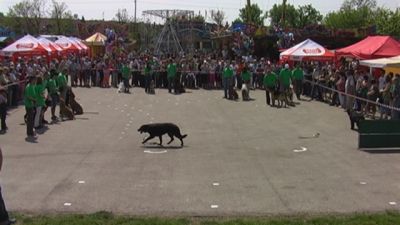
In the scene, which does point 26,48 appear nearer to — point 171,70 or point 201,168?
point 171,70

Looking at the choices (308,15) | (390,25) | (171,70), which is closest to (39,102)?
(171,70)

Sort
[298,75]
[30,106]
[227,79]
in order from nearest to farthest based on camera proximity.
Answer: [30,106]
[298,75]
[227,79]

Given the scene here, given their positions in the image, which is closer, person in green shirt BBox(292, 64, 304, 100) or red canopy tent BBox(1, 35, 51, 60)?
person in green shirt BBox(292, 64, 304, 100)

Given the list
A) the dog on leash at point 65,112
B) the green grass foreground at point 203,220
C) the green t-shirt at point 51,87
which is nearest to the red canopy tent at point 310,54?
the dog on leash at point 65,112

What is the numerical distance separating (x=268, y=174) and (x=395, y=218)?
12.4ft

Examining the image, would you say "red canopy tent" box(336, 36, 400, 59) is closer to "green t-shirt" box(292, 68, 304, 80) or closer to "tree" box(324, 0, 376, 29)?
"green t-shirt" box(292, 68, 304, 80)

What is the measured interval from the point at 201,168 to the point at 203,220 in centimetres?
415

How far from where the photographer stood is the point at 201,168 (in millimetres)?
12227

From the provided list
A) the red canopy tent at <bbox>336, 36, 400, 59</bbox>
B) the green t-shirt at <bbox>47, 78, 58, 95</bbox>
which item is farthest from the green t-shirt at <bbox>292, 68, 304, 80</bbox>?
the green t-shirt at <bbox>47, 78, 58, 95</bbox>

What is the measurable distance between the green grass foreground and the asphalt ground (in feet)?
1.49

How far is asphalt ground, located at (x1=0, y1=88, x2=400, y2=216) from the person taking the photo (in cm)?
916

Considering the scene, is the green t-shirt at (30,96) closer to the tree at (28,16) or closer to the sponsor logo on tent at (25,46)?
the sponsor logo on tent at (25,46)

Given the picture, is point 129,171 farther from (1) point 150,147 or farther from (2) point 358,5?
(2) point 358,5

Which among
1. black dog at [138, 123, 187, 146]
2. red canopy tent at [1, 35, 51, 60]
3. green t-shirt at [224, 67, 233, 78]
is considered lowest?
black dog at [138, 123, 187, 146]
